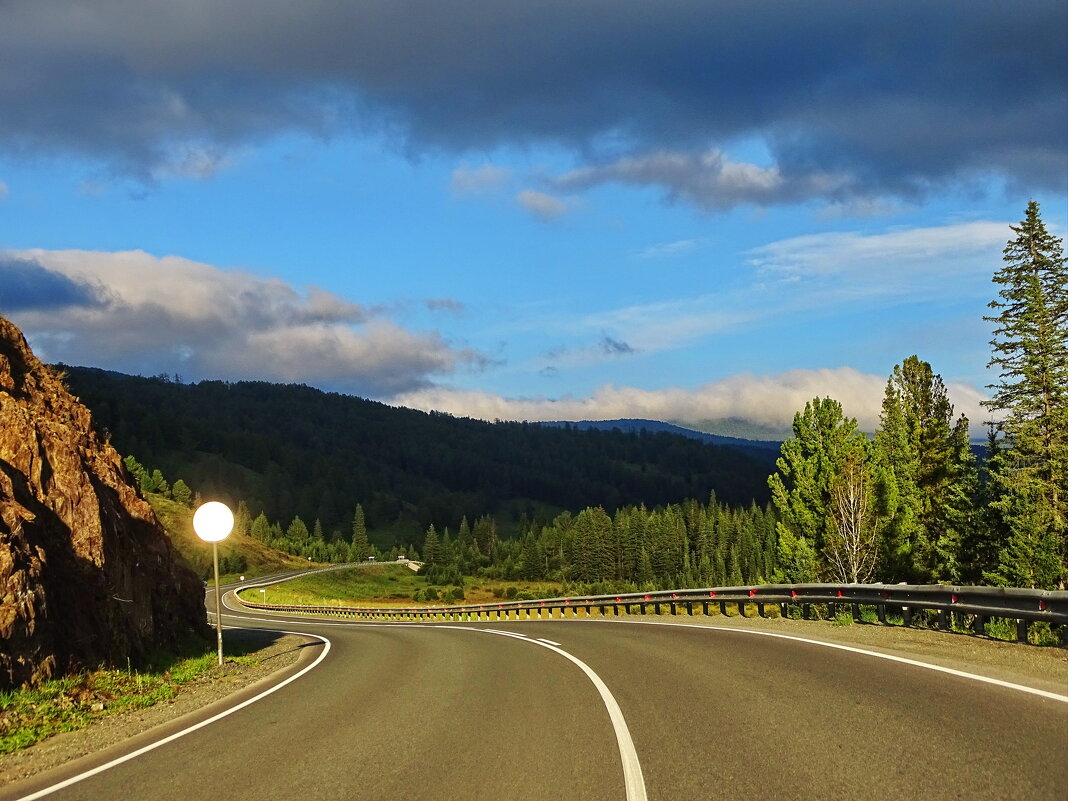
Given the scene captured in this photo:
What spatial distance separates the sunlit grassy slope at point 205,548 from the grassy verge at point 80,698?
103 meters

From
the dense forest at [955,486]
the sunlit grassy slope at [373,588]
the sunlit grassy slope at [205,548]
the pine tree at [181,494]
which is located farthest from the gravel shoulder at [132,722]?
the pine tree at [181,494]

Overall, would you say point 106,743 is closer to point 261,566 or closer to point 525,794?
point 525,794

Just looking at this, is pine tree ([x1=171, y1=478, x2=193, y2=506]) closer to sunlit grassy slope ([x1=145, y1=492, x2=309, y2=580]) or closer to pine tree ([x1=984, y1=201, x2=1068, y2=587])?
sunlit grassy slope ([x1=145, y1=492, x2=309, y2=580])

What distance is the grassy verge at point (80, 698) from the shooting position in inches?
413

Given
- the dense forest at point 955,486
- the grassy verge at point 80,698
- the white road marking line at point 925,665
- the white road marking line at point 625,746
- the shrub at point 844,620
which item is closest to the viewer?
the white road marking line at point 625,746

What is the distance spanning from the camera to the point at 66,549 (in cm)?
1499

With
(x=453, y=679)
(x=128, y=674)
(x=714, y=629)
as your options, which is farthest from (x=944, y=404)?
(x=128, y=674)

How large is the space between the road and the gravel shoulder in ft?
1.98

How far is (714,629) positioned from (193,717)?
12.9 metres

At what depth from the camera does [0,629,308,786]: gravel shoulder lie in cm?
898

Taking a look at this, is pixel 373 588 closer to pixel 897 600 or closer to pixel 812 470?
pixel 812 470

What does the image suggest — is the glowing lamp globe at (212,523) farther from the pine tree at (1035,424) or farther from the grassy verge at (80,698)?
the pine tree at (1035,424)

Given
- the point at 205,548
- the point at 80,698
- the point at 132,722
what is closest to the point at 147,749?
the point at 132,722

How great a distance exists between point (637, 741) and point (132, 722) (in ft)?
24.3
